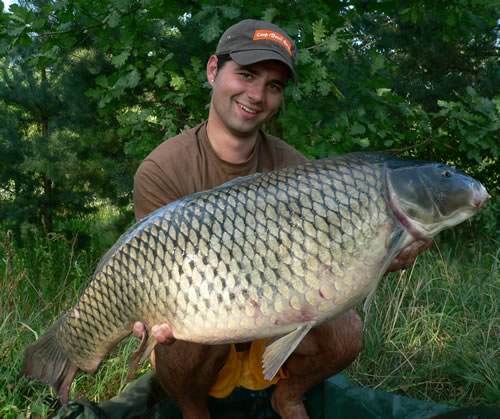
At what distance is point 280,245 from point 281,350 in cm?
24

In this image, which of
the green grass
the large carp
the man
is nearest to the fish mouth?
the large carp

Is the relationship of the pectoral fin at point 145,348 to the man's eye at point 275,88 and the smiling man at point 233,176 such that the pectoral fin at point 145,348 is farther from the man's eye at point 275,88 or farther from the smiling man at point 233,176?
the man's eye at point 275,88

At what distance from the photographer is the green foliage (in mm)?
2535

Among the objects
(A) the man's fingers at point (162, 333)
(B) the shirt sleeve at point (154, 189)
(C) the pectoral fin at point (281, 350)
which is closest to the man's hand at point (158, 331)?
(A) the man's fingers at point (162, 333)

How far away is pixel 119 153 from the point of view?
362 centimetres

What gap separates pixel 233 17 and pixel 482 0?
3.57ft

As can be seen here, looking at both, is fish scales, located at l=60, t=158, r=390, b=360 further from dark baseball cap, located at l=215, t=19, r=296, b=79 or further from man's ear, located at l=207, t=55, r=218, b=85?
man's ear, located at l=207, t=55, r=218, b=85

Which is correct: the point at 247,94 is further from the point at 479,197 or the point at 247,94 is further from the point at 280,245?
the point at 479,197

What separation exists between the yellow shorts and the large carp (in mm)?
468

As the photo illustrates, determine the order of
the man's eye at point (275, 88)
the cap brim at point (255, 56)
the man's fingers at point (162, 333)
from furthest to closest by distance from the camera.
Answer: the man's eye at point (275, 88)
the cap brim at point (255, 56)
the man's fingers at point (162, 333)

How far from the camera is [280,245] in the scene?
136 cm

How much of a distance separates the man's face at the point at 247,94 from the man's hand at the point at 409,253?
0.59 metres

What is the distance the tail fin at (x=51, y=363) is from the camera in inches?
64.6

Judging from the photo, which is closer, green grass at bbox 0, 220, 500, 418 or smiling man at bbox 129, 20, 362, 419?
smiling man at bbox 129, 20, 362, 419
